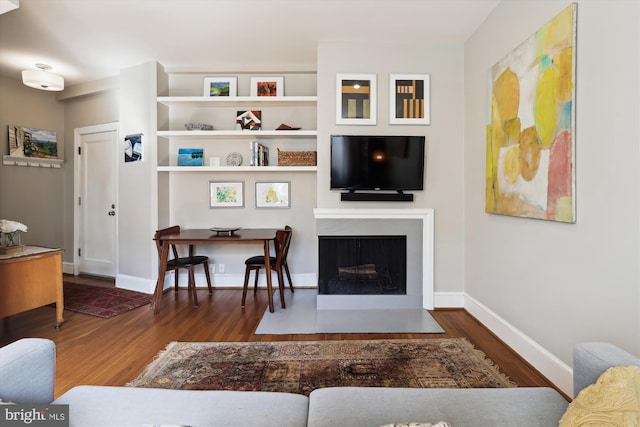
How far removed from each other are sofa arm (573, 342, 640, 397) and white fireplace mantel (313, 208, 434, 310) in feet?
6.82

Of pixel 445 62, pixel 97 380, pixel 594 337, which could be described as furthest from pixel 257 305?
pixel 445 62

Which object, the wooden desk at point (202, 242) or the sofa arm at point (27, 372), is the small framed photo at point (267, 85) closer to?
the wooden desk at point (202, 242)

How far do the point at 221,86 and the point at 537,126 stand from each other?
Result: 10.9ft

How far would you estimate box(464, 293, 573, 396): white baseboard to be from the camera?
1791 millimetres

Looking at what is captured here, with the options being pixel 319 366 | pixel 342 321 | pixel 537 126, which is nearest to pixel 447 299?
pixel 342 321

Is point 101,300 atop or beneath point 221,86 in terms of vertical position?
beneath

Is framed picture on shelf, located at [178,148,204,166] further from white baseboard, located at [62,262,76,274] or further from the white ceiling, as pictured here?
white baseboard, located at [62,262,76,274]

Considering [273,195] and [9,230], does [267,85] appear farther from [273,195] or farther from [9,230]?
[9,230]

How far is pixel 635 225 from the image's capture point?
1366mm

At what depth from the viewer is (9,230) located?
104 inches

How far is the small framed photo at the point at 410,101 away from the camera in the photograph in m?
3.10

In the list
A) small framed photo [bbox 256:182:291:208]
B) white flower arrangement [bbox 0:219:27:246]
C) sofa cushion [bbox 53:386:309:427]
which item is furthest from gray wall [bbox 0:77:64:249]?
sofa cushion [bbox 53:386:309:427]

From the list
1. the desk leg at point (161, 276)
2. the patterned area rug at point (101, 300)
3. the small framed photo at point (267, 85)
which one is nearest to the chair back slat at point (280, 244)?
the desk leg at point (161, 276)

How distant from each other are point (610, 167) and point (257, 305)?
9.73 feet
